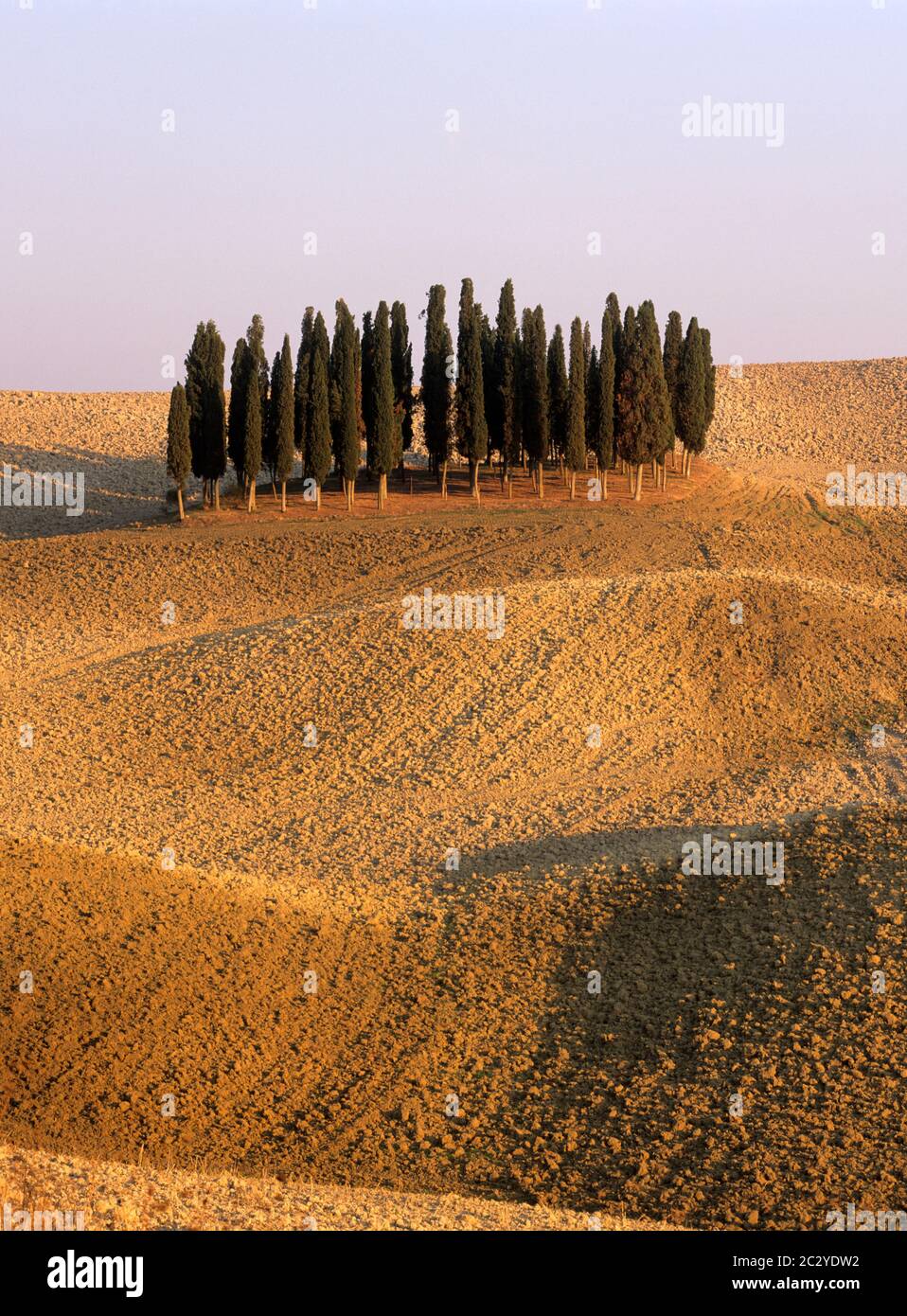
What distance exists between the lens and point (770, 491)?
57.3 meters

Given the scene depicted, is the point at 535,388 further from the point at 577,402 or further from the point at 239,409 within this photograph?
the point at 239,409

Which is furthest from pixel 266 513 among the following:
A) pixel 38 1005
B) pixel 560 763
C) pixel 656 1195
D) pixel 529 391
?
pixel 656 1195

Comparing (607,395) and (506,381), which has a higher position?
(506,381)

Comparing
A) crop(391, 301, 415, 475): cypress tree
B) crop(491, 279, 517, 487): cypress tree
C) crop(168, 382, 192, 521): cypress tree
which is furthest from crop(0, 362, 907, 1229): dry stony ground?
crop(391, 301, 415, 475): cypress tree

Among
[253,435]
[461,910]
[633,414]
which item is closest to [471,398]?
[633,414]

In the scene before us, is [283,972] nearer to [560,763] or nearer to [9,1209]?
[9,1209]

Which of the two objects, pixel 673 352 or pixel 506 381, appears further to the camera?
pixel 673 352

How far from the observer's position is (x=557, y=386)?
54.2 m

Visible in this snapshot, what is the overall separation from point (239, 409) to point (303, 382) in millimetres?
2784

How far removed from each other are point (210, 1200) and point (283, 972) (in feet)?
21.1

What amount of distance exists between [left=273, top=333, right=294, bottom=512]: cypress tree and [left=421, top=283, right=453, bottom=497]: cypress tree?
6157 mm

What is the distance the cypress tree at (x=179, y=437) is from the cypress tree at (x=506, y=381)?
41.9ft

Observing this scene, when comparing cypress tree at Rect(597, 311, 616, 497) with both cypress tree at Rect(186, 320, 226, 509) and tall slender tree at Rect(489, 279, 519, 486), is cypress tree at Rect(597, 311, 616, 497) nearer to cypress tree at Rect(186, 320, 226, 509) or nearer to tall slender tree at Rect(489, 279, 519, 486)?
tall slender tree at Rect(489, 279, 519, 486)

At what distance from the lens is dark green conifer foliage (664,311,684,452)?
196ft
